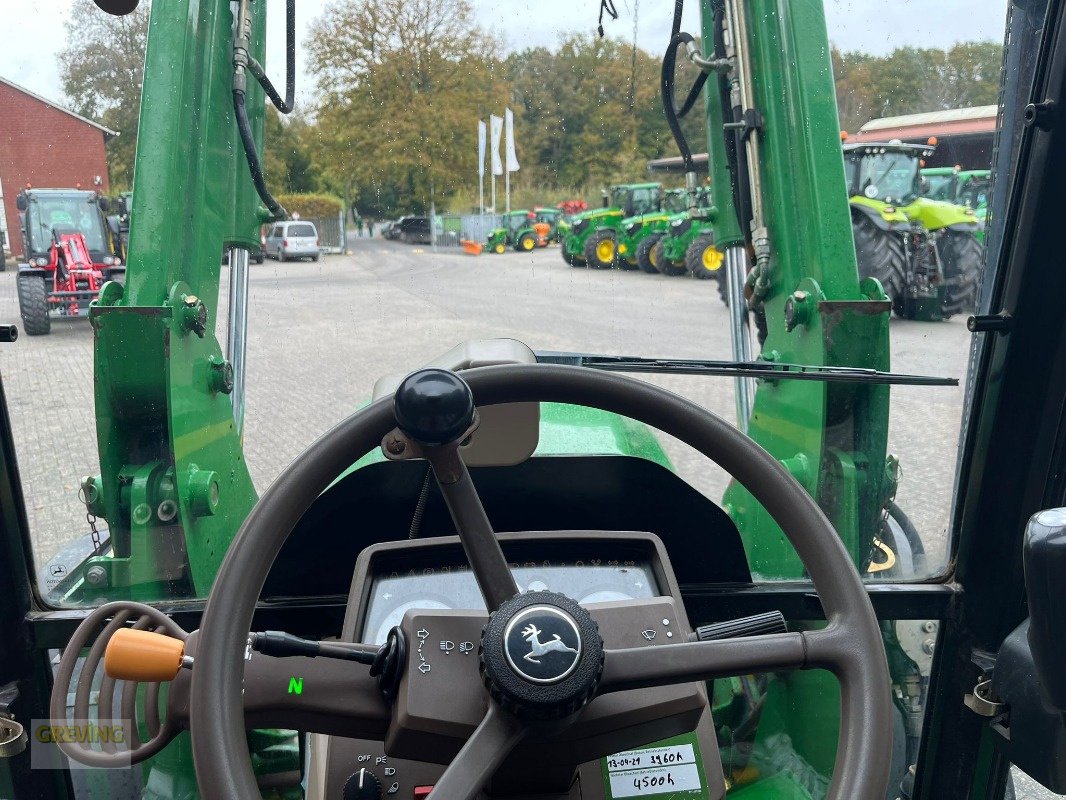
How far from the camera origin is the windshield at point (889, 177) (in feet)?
5.52

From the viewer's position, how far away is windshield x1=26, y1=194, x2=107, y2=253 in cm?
150

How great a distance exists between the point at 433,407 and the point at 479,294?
2.14 feet

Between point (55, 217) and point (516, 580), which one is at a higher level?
point (55, 217)

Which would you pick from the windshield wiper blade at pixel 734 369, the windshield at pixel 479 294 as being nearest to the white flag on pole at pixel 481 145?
the windshield at pixel 479 294

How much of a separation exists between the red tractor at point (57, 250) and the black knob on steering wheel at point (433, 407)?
792 mm

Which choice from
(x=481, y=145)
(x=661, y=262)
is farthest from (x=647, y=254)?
(x=481, y=145)

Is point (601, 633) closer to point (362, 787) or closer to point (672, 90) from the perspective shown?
point (362, 787)

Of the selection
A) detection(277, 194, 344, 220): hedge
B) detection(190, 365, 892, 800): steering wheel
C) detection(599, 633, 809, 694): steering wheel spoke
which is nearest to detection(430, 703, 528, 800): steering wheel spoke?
detection(190, 365, 892, 800): steering wheel

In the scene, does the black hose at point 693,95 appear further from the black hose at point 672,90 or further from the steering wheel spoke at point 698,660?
the steering wheel spoke at point 698,660

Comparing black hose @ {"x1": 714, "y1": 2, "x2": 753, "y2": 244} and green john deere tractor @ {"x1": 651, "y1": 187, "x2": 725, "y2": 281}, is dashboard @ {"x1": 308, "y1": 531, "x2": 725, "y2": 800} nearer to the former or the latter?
green john deere tractor @ {"x1": 651, "y1": 187, "x2": 725, "y2": 281}

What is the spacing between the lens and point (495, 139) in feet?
5.15

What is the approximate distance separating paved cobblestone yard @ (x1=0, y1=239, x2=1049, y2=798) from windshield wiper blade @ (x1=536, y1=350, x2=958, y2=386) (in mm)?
22

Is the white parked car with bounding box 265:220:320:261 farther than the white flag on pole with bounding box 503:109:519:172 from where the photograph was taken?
Yes

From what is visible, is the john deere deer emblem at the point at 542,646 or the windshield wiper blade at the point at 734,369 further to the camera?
the windshield wiper blade at the point at 734,369
